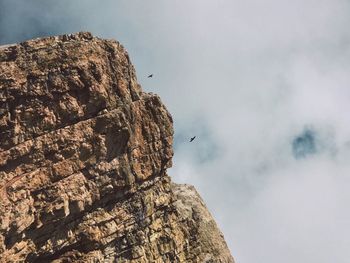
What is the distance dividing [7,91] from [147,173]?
14.5m

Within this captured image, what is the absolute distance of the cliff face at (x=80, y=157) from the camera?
1299 inches

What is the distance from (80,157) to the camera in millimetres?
36125

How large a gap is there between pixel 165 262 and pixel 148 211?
203 inches

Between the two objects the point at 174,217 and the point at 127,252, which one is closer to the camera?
the point at 127,252

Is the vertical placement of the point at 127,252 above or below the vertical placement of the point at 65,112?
below

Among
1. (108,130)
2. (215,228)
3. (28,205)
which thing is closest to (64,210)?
Answer: (28,205)

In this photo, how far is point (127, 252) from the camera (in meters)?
39.4

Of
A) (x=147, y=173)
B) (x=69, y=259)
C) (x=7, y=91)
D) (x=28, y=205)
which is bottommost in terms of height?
(x=69, y=259)

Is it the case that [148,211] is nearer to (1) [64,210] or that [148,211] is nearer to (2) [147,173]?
(2) [147,173]

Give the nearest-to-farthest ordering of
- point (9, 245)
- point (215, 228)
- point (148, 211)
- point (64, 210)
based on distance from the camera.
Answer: point (9, 245) → point (64, 210) → point (148, 211) → point (215, 228)

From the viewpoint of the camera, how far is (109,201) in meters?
38.8

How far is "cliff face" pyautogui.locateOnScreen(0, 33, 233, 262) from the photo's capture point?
33000 mm

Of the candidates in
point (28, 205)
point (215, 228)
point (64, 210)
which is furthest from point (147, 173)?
point (215, 228)

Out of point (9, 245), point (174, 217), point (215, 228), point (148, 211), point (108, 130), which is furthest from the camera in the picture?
point (215, 228)
